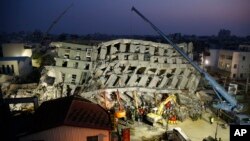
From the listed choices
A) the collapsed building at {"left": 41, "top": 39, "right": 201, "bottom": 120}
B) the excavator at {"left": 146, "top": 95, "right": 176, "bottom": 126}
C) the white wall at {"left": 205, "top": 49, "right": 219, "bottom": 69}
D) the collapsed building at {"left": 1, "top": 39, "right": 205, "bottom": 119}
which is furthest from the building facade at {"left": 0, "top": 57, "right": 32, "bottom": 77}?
the white wall at {"left": 205, "top": 49, "right": 219, "bottom": 69}

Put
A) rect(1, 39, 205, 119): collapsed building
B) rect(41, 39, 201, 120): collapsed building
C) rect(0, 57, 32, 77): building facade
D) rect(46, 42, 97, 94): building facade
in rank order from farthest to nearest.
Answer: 1. rect(0, 57, 32, 77): building facade
2. rect(46, 42, 97, 94): building facade
3. rect(41, 39, 201, 120): collapsed building
4. rect(1, 39, 205, 119): collapsed building

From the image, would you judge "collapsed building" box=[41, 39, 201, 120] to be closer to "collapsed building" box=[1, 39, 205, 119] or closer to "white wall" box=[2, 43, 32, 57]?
"collapsed building" box=[1, 39, 205, 119]

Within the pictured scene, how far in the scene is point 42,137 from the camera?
19297 millimetres

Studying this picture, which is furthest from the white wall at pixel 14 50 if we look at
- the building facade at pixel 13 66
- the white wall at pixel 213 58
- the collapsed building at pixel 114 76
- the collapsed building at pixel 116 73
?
Answer: the white wall at pixel 213 58

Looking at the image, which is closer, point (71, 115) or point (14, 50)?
point (71, 115)

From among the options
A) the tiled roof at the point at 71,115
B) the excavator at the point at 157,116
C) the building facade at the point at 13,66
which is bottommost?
the excavator at the point at 157,116

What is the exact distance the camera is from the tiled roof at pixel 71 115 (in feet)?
Answer: 64.3

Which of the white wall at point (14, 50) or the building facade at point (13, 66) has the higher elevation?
the white wall at point (14, 50)

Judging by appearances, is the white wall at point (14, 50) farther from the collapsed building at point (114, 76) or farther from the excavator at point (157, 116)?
the excavator at point (157, 116)

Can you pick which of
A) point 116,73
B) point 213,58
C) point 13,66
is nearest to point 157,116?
point 116,73

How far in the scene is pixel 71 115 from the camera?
20281 mm

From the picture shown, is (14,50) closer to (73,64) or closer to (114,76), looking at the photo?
(73,64)

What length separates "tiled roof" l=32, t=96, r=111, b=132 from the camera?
1961 cm

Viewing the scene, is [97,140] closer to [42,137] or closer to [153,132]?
[42,137]
